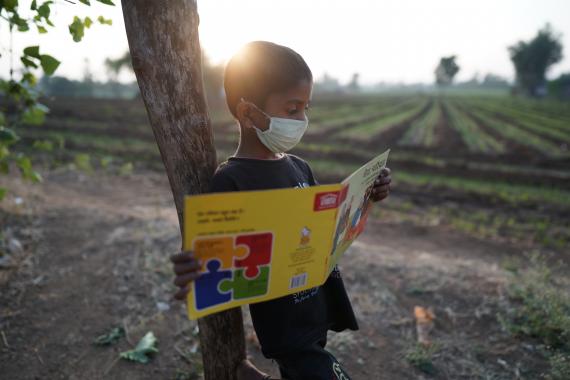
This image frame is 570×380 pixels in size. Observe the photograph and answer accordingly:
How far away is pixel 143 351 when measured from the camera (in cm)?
265

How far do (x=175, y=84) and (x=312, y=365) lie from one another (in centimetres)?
133

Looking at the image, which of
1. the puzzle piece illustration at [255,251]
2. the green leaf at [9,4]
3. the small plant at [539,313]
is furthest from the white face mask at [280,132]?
the small plant at [539,313]

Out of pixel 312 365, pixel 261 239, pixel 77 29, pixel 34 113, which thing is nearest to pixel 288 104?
pixel 261 239

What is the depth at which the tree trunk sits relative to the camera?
1.47 meters

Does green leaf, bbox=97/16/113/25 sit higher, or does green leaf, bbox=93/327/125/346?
green leaf, bbox=97/16/113/25

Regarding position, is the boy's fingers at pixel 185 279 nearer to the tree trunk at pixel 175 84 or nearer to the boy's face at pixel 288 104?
the tree trunk at pixel 175 84

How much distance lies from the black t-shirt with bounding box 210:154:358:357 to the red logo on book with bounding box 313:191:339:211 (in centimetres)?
31

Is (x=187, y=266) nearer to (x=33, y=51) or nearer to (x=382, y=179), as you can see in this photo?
(x=382, y=179)

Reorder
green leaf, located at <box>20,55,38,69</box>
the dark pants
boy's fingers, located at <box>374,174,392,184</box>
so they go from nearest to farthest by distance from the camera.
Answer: the dark pants
boy's fingers, located at <box>374,174,392,184</box>
green leaf, located at <box>20,55,38,69</box>

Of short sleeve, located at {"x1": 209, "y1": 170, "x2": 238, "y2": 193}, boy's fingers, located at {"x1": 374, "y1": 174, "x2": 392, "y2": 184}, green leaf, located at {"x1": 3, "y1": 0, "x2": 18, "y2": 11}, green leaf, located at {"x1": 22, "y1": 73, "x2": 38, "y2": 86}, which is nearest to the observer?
short sleeve, located at {"x1": 209, "y1": 170, "x2": 238, "y2": 193}

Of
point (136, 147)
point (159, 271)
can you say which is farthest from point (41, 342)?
point (136, 147)

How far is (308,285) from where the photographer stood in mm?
1460

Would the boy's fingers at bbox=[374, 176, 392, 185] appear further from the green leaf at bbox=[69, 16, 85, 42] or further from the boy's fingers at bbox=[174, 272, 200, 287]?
the green leaf at bbox=[69, 16, 85, 42]

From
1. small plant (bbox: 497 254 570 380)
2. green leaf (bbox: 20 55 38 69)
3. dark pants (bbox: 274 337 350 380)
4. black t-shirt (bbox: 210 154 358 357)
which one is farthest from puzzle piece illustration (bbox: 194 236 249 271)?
small plant (bbox: 497 254 570 380)
